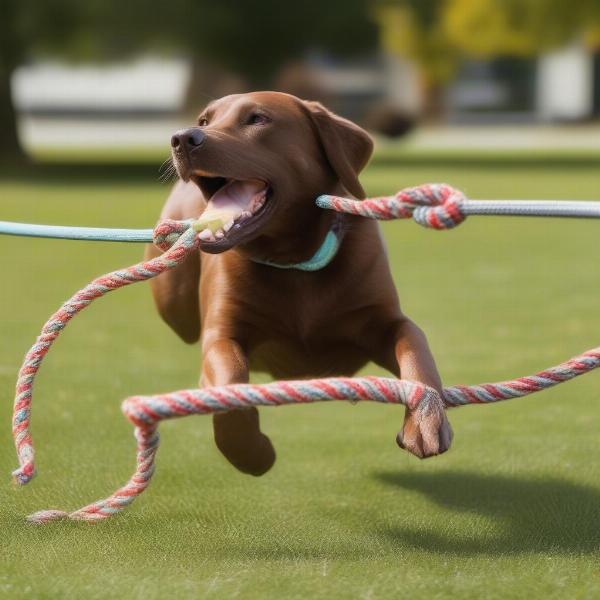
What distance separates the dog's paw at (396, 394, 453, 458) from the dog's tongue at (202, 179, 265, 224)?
2.55 feet

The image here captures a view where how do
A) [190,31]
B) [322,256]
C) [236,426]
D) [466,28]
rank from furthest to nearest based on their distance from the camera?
1. [466,28]
2. [190,31]
3. [322,256]
4. [236,426]

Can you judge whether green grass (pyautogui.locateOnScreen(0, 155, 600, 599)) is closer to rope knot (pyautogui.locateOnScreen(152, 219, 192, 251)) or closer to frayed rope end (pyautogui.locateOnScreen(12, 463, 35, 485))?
frayed rope end (pyautogui.locateOnScreen(12, 463, 35, 485))

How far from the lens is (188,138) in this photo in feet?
11.2

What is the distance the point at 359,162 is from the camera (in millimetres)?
3887

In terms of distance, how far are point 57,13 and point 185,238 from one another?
19154 millimetres

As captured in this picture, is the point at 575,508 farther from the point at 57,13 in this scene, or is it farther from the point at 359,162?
the point at 57,13

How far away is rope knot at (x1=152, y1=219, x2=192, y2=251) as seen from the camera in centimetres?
357

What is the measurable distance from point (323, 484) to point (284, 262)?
0.72 meters

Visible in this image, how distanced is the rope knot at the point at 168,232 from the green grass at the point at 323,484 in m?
0.75

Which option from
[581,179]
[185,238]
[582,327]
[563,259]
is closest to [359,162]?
[185,238]

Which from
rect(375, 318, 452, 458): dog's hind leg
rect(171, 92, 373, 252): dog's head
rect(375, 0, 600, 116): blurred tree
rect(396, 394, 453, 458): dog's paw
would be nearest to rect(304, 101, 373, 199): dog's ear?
rect(171, 92, 373, 252): dog's head

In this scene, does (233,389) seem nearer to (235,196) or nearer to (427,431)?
(427,431)

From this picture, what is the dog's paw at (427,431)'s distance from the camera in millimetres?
3115

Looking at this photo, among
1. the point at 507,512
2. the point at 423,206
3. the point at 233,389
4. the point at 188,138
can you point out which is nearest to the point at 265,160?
the point at 188,138
